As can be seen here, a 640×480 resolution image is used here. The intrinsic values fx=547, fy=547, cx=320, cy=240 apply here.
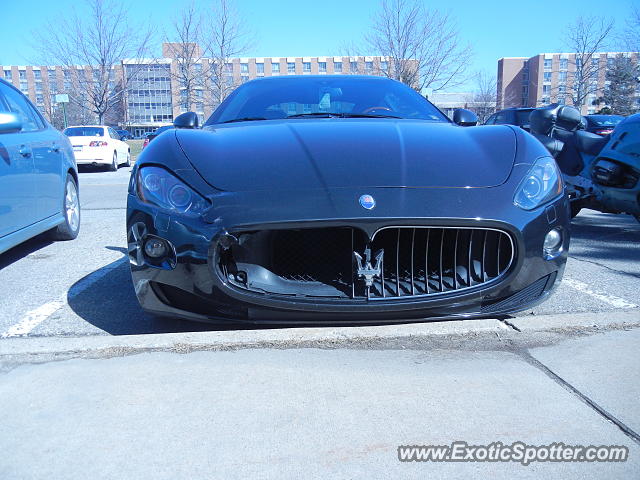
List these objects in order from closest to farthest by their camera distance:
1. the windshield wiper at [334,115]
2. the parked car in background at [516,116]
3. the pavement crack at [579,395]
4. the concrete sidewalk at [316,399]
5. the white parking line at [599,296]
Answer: the concrete sidewalk at [316,399]
the pavement crack at [579,395]
the white parking line at [599,296]
the windshield wiper at [334,115]
the parked car in background at [516,116]

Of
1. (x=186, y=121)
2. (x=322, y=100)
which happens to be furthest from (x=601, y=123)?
(x=186, y=121)

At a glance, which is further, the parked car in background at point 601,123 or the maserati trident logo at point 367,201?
the parked car in background at point 601,123

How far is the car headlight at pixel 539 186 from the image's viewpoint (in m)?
2.34

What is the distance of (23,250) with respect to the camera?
15.8 ft

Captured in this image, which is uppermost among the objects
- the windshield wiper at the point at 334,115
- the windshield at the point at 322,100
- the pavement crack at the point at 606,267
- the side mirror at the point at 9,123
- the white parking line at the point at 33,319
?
the windshield at the point at 322,100

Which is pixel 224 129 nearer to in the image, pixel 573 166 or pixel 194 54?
pixel 573 166

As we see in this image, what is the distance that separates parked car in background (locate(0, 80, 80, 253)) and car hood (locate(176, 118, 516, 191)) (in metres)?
1.64

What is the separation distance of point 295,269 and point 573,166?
14.3ft

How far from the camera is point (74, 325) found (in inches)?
114

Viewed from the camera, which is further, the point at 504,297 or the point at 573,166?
the point at 573,166

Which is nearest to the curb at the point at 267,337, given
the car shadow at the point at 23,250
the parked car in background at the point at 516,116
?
the car shadow at the point at 23,250

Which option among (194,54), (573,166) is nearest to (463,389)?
(573,166)

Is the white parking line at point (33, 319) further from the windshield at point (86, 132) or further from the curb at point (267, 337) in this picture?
the windshield at point (86, 132)

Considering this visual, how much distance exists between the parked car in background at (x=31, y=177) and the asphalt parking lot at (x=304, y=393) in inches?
39.2
